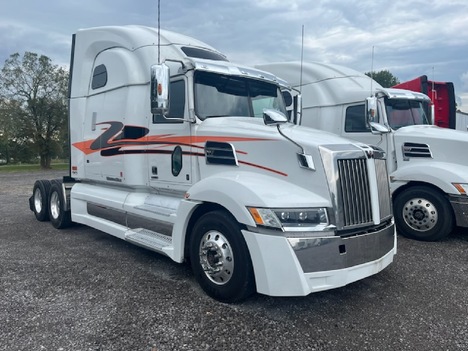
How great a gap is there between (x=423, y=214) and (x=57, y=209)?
7111mm

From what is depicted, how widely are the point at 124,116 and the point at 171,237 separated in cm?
216

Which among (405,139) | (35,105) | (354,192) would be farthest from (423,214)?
(35,105)

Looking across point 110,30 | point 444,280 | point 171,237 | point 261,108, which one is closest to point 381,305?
point 444,280

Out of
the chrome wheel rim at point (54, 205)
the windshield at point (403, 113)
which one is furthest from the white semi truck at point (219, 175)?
the windshield at point (403, 113)

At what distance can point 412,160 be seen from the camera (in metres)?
7.29

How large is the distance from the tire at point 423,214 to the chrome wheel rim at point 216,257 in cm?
436

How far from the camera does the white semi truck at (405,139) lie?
6637 mm

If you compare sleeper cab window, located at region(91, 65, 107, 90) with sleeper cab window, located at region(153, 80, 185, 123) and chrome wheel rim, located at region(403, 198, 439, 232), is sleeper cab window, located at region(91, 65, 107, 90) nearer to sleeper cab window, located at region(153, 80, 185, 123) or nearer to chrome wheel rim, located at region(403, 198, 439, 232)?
sleeper cab window, located at region(153, 80, 185, 123)

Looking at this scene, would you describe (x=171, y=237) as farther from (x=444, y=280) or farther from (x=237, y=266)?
(x=444, y=280)

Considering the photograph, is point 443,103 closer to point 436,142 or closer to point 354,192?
point 436,142

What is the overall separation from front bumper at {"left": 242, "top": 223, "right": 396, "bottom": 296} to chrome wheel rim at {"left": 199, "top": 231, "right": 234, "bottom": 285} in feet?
→ 1.20

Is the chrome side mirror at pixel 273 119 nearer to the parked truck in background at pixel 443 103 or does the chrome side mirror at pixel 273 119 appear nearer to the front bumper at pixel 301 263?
the front bumper at pixel 301 263

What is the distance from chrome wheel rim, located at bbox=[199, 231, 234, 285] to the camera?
3.97 m

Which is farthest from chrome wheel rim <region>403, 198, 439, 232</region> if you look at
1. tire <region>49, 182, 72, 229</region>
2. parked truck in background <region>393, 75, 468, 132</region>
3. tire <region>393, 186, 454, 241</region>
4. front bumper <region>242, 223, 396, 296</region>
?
tire <region>49, 182, 72, 229</region>
